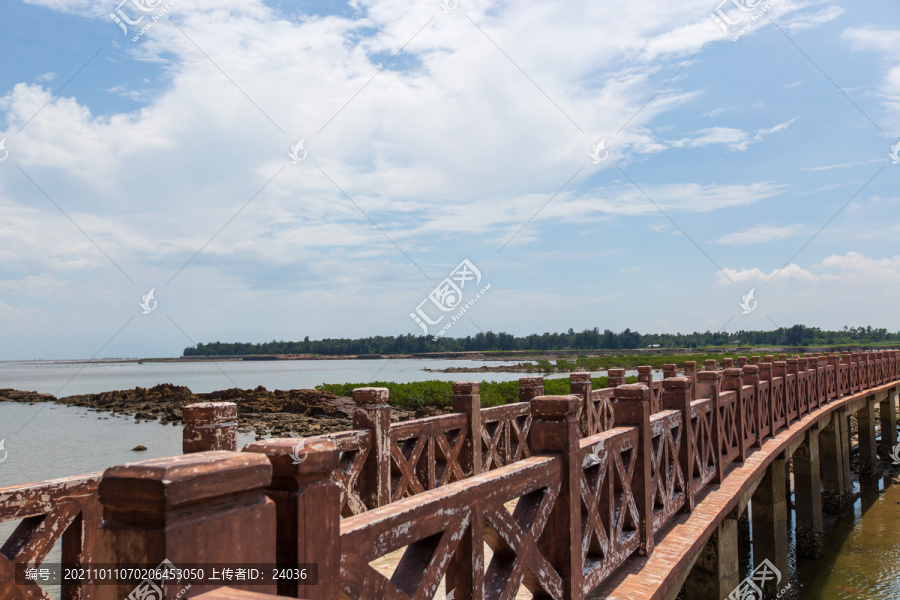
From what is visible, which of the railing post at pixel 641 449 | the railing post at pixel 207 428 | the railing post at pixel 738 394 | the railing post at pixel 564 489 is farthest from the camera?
the railing post at pixel 738 394

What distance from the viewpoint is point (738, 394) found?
869 centimetres

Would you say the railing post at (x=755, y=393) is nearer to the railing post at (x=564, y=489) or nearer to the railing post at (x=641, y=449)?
the railing post at (x=641, y=449)

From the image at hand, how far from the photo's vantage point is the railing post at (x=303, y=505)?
177 centimetres

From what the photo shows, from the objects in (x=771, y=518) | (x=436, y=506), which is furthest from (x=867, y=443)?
(x=436, y=506)

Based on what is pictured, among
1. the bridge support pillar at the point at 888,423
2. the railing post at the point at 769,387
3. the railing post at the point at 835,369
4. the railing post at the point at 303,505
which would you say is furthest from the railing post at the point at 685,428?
the bridge support pillar at the point at 888,423

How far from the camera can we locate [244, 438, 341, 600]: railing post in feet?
5.81

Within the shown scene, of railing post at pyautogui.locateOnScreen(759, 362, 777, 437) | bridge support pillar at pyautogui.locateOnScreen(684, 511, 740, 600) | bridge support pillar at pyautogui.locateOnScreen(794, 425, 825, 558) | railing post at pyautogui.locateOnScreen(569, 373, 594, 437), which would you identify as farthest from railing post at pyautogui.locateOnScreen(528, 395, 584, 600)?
bridge support pillar at pyautogui.locateOnScreen(794, 425, 825, 558)

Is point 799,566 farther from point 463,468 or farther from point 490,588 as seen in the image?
point 490,588

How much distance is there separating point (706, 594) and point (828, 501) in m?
14.6

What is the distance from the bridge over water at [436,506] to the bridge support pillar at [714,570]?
2cm

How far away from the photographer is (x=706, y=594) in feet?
24.3

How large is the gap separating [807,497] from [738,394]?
356 inches

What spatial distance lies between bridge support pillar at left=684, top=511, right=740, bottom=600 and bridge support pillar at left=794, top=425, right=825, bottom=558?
9.31 m

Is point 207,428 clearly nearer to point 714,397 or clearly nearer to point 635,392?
point 635,392
